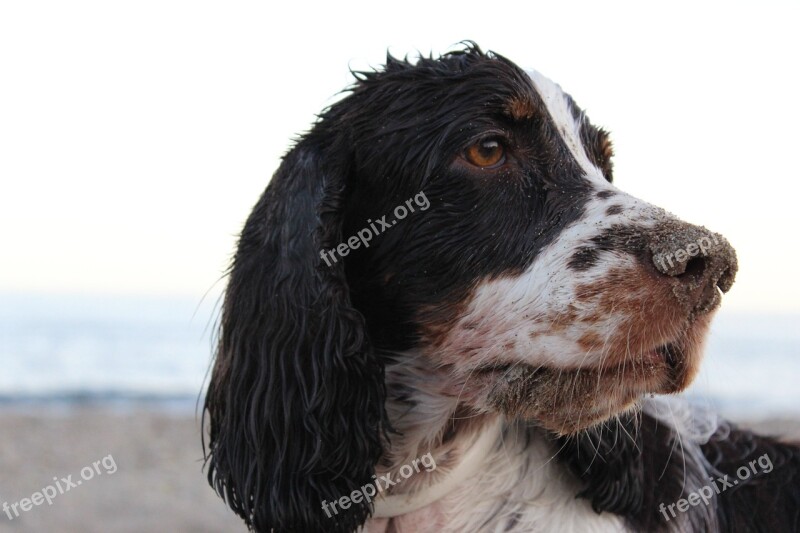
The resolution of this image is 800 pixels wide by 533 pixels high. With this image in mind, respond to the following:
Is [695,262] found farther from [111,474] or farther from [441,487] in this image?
[111,474]

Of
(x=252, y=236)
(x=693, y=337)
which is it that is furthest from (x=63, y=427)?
(x=693, y=337)

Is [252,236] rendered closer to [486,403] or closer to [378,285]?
[378,285]

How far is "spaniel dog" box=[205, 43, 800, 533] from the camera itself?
277 cm

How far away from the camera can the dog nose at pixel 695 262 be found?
98.1 inches

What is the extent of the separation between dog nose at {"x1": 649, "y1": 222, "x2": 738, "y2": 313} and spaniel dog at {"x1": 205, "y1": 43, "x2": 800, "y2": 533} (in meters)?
0.09

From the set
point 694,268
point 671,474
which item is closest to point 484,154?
point 694,268

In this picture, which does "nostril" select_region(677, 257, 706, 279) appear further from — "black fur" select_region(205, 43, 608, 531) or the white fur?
the white fur

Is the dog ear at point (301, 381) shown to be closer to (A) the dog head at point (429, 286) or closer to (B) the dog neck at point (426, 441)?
(A) the dog head at point (429, 286)

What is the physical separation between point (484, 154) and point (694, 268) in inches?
31.4

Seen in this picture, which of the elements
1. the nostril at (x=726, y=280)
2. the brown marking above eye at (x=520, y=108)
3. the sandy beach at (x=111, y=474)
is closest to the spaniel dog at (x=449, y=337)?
the brown marking above eye at (x=520, y=108)

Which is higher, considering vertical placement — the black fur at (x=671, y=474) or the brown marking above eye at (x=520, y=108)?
the brown marking above eye at (x=520, y=108)

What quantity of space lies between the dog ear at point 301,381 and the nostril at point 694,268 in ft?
3.30

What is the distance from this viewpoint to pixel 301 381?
9.76 feet

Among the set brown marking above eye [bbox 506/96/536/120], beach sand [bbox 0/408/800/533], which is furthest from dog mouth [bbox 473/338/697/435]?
beach sand [bbox 0/408/800/533]
